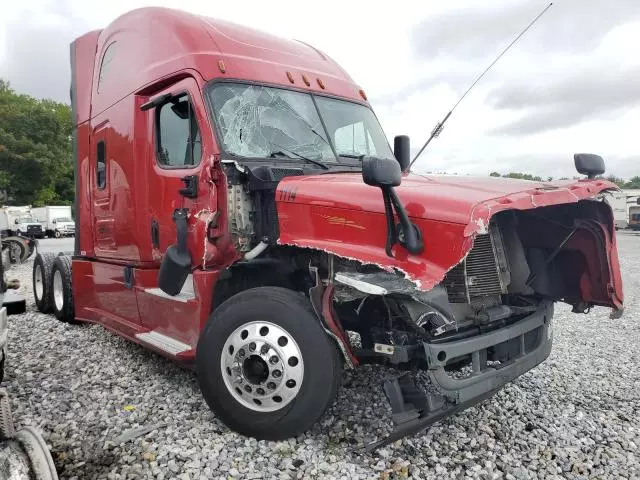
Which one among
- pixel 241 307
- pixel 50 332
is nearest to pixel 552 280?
pixel 241 307

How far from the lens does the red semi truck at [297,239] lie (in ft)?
10.6

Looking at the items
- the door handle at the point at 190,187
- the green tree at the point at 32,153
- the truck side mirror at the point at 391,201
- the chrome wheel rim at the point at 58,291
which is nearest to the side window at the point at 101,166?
the door handle at the point at 190,187

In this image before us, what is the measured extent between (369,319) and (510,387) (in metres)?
1.77

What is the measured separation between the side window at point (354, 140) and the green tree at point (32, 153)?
46134mm

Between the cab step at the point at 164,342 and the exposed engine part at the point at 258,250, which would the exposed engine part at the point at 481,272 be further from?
the cab step at the point at 164,342

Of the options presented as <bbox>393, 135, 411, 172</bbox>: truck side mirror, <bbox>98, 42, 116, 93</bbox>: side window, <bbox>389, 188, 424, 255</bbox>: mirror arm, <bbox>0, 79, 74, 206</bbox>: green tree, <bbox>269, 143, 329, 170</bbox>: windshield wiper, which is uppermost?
<bbox>0, 79, 74, 206</bbox>: green tree

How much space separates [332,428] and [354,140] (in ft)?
8.57

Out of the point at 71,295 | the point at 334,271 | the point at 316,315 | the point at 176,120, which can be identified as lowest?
the point at 71,295

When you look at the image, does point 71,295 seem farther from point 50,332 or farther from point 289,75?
point 289,75

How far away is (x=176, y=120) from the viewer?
468cm

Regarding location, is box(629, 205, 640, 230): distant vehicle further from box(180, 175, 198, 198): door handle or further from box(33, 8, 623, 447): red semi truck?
box(180, 175, 198, 198): door handle

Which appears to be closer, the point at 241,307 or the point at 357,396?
the point at 241,307

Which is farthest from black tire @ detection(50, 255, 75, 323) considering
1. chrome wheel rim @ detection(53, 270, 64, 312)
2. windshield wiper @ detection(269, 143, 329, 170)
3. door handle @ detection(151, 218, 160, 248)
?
windshield wiper @ detection(269, 143, 329, 170)

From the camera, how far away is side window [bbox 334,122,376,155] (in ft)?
15.9
